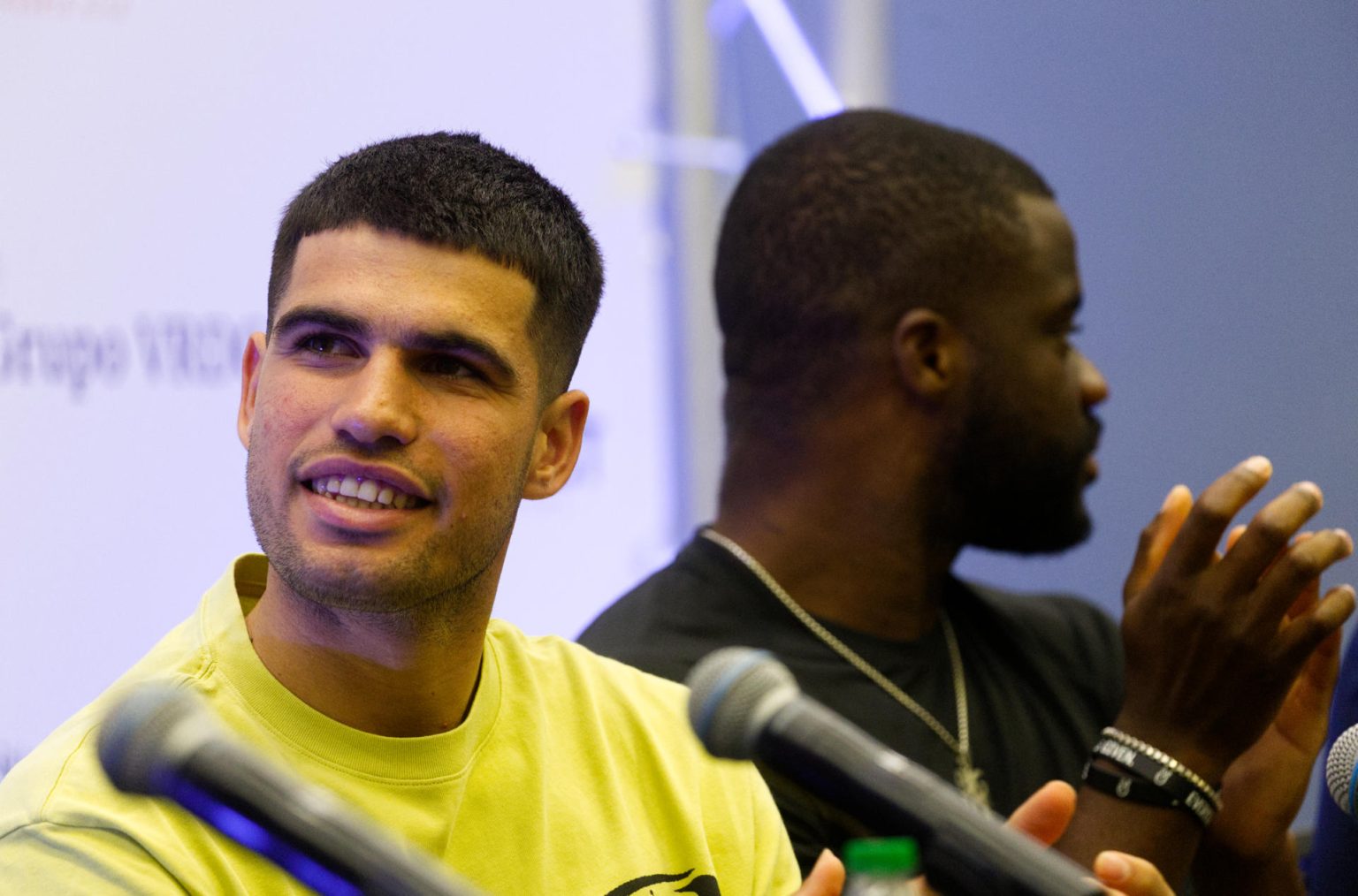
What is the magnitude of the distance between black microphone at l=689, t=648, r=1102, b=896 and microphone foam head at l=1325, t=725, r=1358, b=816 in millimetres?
656

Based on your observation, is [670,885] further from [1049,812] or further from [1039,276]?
Result: [1039,276]

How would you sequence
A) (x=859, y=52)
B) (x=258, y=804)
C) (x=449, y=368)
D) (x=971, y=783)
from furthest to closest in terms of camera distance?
(x=859, y=52)
(x=971, y=783)
(x=449, y=368)
(x=258, y=804)

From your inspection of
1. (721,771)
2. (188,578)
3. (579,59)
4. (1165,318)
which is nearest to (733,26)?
(579,59)

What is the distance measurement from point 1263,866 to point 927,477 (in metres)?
0.66

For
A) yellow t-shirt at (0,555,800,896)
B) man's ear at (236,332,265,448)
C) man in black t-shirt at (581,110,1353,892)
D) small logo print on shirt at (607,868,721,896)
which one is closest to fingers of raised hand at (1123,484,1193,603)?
man in black t-shirt at (581,110,1353,892)

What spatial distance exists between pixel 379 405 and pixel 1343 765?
93 centimetres

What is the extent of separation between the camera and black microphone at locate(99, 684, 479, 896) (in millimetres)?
752

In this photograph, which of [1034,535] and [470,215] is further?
[1034,535]

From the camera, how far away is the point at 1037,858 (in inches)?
32.1

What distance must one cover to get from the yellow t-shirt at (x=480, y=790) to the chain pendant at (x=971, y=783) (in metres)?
0.48

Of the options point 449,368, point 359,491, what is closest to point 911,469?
point 449,368

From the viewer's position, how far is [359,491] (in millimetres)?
1266

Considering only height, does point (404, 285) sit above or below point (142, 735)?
above

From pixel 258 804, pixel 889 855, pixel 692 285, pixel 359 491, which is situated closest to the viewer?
pixel 258 804
